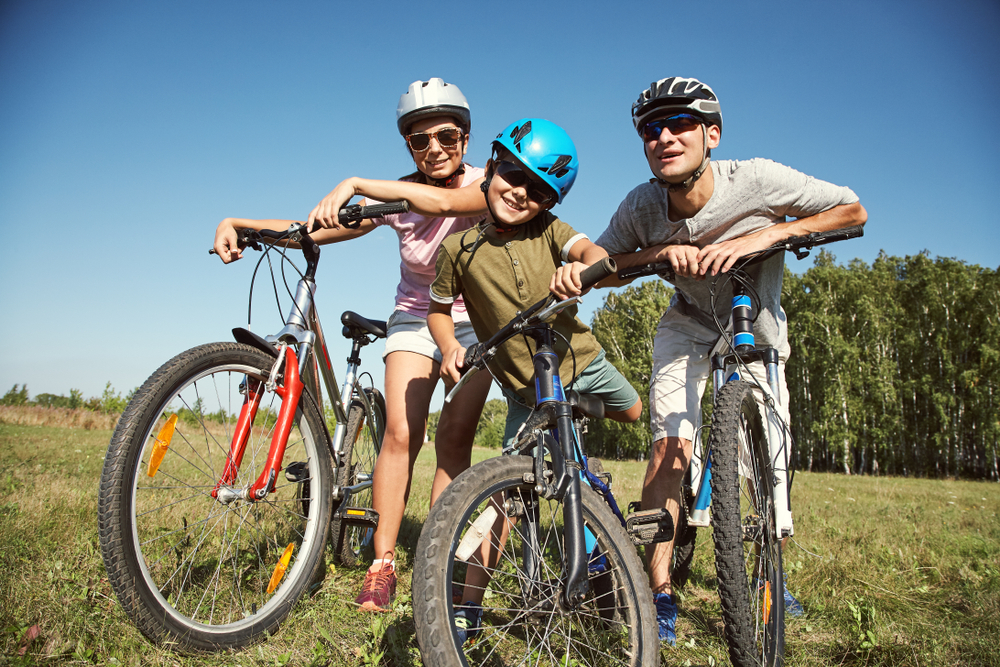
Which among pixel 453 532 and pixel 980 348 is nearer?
pixel 453 532

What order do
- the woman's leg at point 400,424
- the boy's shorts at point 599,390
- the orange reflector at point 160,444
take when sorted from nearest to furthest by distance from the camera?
the orange reflector at point 160,444 → the boy's shorts at point 599,390 → the woman's leg at point 400,424

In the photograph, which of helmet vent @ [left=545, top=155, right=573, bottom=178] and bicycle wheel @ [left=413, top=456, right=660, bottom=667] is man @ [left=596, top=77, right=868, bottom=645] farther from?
bicycle wheel @ [left=413, top=456, right=660, bottom=667]

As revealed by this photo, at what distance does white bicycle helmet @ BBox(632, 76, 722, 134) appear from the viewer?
313cm

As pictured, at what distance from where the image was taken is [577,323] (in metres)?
2.92

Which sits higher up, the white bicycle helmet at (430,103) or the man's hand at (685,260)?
the white bicycle helmet at (430,103)

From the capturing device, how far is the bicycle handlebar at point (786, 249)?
112 inches

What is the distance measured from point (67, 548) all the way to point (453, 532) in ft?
9.30

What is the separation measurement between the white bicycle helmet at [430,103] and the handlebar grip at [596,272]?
186cm

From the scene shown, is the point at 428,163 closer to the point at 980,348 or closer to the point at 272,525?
the point at 272,525

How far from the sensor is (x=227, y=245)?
298cm

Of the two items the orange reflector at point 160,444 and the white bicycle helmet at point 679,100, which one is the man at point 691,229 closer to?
the white bicycle helmet at point 679,100

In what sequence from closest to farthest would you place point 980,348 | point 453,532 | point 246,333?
point 453,532 < point 246,333 < point 980,348

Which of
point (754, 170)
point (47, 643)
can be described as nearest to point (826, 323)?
point (754, 170)

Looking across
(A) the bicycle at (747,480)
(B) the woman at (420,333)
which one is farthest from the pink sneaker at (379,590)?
(A) the bicycle at (747,480)
